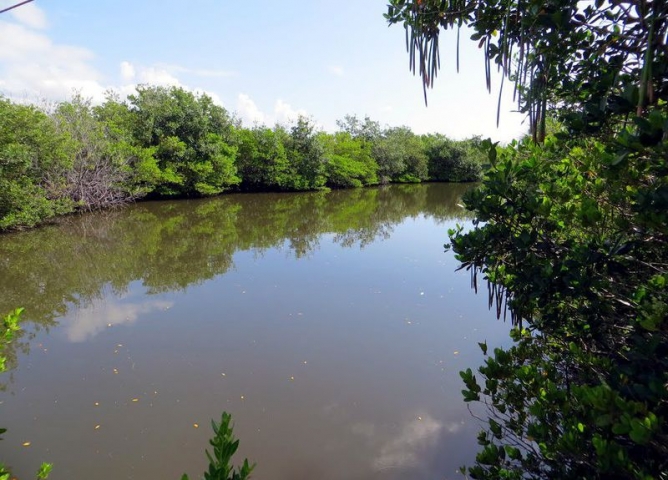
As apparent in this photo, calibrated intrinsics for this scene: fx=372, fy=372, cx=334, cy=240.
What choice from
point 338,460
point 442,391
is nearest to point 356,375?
point 442,391

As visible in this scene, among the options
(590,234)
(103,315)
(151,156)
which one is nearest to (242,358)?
(103,315)

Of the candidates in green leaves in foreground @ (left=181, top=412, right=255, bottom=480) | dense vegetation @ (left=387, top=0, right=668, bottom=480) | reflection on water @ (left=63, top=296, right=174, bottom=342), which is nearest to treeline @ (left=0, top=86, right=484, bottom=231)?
dense vegetation @ (left=387, top=0, right=668, bottom=480)

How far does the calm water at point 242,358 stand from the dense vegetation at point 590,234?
2354mm

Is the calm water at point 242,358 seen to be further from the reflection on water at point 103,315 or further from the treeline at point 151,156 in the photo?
the treeline at point 151,156

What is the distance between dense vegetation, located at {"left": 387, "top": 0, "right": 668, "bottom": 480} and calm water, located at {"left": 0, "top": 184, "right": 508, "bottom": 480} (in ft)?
7.72

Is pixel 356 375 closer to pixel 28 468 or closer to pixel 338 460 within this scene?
pixel 338 460

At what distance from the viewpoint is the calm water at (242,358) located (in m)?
3.83

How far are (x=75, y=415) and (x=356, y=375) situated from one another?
3419mm

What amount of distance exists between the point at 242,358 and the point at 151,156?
59.4 ft

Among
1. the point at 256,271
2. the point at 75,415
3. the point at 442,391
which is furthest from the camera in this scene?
the point at 256,271

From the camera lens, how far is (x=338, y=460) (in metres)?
3.78

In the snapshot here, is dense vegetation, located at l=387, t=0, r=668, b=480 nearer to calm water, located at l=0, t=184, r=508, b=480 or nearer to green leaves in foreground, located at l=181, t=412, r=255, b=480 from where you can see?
green leaves in foreground, located at l=181, t=412, r=255, b=480

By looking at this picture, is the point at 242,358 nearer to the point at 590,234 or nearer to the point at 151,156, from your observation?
the point at 590,234

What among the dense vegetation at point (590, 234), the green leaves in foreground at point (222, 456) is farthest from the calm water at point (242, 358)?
the green leaves in foreground at point (222, 456)
